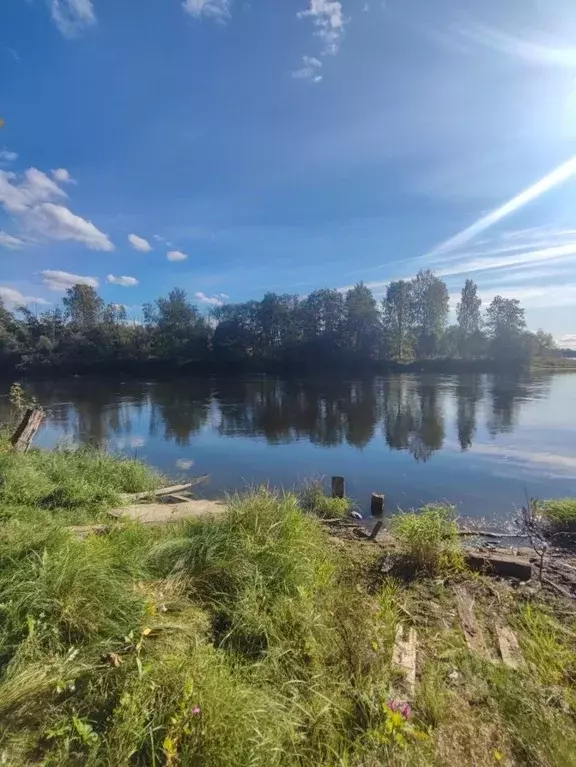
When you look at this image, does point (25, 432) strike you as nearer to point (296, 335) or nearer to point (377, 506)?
point (377, 506)

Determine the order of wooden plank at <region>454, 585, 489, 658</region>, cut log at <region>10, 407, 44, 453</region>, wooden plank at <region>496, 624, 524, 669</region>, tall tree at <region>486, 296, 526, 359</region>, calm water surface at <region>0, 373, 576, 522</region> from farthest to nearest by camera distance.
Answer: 1. tall tree at <region>486, 296, 526, 359</region>
2. calm water surface at <region>0, 373, 576, 522</region>
3. cut log at <region>10, 407, 44, 453</region>
4. wooden plank at <region>454, 585, 489, 658</region>
5. wooden plank at <region>496, 624, 524, 669</region>

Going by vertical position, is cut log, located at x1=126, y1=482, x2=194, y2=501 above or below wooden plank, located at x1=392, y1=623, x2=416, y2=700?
below

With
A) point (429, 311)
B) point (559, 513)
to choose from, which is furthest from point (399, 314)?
point (559, 513)

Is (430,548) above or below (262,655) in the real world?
below

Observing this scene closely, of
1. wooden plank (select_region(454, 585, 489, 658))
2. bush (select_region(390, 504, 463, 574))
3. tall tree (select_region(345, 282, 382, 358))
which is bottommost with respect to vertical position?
wooden plank (select_region(454, 585, 489, 658))

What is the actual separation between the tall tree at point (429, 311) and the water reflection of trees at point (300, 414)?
24.1 metres

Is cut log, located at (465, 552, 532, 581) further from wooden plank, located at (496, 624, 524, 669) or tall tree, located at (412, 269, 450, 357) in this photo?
tall tree, located at (412, 269, 450, 357)

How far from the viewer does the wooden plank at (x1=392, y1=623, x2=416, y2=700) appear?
8.55 feet

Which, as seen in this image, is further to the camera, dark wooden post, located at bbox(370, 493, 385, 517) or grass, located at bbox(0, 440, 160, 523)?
dark wooden post, located at bbox(370, 493, 385, 517)

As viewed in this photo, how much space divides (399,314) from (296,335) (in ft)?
49.2

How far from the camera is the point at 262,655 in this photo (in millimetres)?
2691

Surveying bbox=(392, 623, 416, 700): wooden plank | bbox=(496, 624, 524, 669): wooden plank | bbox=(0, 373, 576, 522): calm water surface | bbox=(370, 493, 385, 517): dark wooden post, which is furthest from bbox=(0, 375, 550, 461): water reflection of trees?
bbox=(392, 623, 416, 700): wooden plank

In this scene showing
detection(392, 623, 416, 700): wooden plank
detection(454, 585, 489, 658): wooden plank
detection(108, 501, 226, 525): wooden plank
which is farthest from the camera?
detection(108, 501, 226, 525): wooden plank

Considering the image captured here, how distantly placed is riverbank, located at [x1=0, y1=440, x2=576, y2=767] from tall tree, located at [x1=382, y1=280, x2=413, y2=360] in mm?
52932
